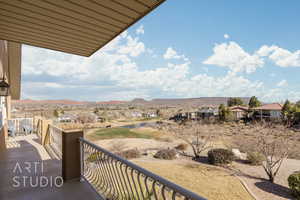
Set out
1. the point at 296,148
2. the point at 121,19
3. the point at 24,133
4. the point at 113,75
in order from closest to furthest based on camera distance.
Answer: the point at 121,19
the point at 24,133
the point at 296,148
the point at 113,75

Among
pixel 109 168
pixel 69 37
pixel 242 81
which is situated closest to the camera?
pixel 109 168

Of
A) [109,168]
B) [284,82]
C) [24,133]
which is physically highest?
[284,82]

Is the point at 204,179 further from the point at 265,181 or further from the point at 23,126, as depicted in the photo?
the point at 23,126

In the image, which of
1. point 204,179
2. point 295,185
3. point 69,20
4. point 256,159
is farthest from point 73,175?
point 256,159

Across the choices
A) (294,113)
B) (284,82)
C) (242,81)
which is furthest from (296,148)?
(242,81)

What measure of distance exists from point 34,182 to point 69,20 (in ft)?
8.20

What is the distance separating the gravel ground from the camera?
224 inches

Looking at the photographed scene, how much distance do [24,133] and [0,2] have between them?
7987 mm

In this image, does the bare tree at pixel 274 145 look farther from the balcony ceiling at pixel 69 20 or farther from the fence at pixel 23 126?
the fence at pixel 23 126

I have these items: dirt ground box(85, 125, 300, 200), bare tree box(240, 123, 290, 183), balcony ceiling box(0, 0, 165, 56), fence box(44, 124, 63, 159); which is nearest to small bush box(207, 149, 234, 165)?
dirt ground box(85, 125, 300, 200)

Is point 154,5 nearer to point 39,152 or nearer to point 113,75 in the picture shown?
point 39,152

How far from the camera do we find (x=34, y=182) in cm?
262

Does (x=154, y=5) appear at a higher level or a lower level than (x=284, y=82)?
lower

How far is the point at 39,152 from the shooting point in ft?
14.3
